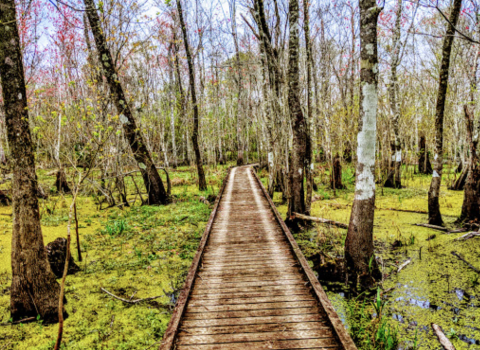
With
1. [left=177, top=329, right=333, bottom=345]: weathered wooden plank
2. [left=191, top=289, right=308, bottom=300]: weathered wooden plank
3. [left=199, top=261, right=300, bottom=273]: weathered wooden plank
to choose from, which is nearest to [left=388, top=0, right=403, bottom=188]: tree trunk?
[left=199, top=261, right=300, bottom=273]: weathered wooden plank

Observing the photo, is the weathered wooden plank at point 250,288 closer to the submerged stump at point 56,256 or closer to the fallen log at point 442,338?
the fallen log at point 442,338

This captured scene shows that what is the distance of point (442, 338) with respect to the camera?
3342 mm

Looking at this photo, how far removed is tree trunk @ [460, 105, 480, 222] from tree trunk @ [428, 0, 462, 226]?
55 cm

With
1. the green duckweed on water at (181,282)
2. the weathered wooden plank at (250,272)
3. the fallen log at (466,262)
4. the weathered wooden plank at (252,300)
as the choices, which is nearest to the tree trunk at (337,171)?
the green duckweed on water at (181,282)

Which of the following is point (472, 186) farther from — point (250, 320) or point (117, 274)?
point (117, 274)

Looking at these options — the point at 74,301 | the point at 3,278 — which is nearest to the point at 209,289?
the point at 74,301

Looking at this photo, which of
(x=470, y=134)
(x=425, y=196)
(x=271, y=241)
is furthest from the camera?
(x=425, y=196)

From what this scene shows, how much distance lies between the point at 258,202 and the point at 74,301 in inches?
252

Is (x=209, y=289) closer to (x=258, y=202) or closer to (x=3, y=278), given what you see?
(x=3, y=278)

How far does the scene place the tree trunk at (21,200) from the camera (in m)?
3.62

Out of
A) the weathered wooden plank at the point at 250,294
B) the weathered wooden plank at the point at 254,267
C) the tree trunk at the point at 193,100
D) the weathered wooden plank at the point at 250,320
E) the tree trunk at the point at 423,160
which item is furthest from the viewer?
the tree trunk at the point at 423,160

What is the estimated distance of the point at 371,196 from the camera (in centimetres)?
490

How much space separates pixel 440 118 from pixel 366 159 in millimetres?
3546

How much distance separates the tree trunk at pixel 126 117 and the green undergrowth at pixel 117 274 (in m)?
0.91
